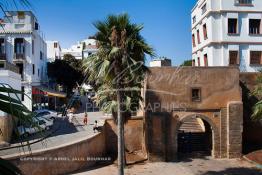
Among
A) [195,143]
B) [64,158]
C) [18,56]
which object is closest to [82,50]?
[18,56]

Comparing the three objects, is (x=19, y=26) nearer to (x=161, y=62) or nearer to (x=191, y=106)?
(x=161, y=62)

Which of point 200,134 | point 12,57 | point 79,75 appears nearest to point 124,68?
point 200,134

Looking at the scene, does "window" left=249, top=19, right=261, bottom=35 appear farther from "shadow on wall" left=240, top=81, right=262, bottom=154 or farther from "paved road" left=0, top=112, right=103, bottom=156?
"paved road" left=0, top=112, right=103, bottom=156

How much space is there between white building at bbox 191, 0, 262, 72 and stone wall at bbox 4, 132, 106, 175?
14.5 metres

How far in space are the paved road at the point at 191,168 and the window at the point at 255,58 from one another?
11936 mm

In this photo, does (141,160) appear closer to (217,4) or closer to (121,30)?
(121,30)

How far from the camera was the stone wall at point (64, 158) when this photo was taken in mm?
19734

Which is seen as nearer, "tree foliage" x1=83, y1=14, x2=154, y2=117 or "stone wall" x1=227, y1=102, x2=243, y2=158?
"tree foliage" x1=83, y1=14, x2=154, y2=117

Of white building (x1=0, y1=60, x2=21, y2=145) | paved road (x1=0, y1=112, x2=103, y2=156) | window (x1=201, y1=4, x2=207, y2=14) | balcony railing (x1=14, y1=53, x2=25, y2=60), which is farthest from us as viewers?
balcony railing (x1=14, y1=53, x2=25, y2=60)

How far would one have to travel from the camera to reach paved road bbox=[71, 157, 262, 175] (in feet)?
76.7

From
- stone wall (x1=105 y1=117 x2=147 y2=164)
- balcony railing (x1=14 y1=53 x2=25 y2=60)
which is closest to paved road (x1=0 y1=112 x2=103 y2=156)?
stone wall (x1=105 y1=117 x2=147 y2=164)

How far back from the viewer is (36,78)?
140 feet

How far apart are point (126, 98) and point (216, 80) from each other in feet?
28.6

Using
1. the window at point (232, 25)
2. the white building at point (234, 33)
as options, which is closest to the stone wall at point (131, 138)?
the white building at point (234, 33)
